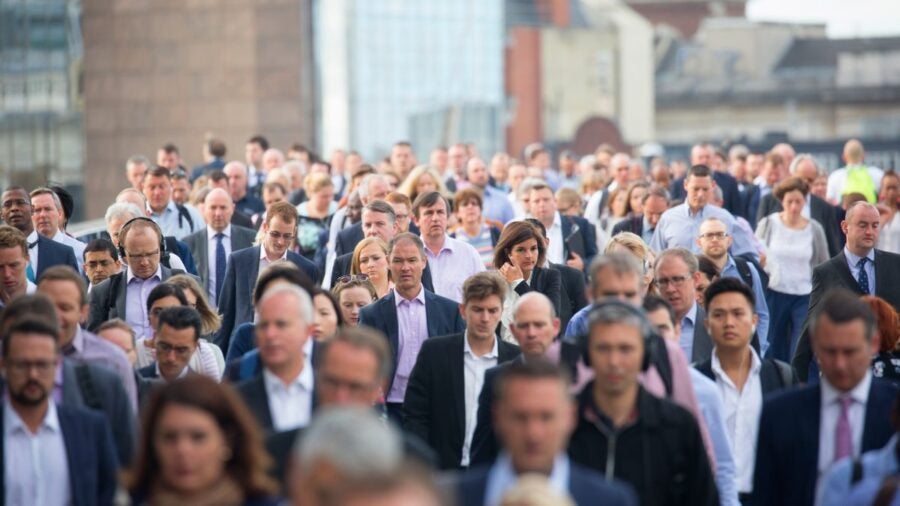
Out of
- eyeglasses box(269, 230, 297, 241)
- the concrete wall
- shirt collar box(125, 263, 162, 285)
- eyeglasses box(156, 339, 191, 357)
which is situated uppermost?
the concrete wall

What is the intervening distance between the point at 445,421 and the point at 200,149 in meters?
28.6

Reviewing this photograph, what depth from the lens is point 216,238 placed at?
1781 centimetres

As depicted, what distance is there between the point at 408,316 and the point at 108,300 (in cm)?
192

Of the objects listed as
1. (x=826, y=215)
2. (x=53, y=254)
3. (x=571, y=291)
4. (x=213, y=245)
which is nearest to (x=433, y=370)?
(x=571, y=291)

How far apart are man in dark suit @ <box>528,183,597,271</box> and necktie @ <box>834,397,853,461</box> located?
973 cm

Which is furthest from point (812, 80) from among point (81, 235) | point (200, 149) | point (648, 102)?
point (81, 235)

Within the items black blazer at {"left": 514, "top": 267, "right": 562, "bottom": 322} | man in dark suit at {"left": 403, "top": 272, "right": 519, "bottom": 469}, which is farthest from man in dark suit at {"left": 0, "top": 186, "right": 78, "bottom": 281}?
man in dark suit at {"left": 403, "top": 272, "right": 519, "bottom": 469}

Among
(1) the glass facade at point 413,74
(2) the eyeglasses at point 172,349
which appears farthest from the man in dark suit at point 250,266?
(1) the glass facade at point 413,74

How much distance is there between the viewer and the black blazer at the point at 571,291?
589 inches

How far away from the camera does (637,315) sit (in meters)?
8.40

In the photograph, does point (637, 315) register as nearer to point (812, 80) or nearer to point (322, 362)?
point (322, 362)

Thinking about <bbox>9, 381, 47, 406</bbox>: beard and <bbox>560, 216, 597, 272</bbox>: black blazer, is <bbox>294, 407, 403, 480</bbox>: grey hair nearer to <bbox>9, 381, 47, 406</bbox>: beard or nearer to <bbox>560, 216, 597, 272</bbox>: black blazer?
<bbox>9, 381, 47, 406</bbox>: beard

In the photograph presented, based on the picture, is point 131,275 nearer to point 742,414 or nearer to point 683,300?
point 683,300

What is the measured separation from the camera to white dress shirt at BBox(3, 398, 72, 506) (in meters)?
8.55
